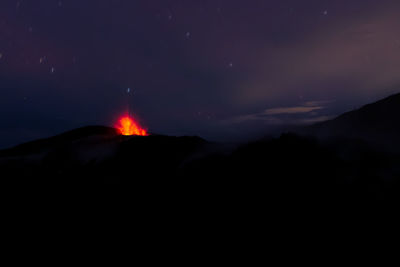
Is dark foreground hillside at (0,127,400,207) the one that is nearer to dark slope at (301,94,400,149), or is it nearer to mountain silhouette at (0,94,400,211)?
mountain silhouette at (0,94,400,211)

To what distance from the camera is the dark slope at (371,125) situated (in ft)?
18.6

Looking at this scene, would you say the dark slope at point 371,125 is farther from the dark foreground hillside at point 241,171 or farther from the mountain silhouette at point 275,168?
the dark foreground hillside at point 241,171

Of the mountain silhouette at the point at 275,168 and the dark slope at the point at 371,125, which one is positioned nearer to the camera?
the mountain silhouette at the point at 275,168

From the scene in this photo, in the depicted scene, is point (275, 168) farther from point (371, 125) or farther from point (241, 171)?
point (371, 125)

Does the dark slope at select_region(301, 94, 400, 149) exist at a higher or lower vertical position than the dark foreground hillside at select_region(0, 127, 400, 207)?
higher

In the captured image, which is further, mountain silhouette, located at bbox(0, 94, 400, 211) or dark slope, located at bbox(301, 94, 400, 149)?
dark slope, located at bbox(301, 94, 400, 149)

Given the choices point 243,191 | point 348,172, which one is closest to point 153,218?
point 243,191

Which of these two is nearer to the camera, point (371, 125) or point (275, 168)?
point (275, 168)

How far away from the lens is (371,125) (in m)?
6.12

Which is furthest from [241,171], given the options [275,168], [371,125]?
[371,125]

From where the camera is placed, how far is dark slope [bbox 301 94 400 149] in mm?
5664

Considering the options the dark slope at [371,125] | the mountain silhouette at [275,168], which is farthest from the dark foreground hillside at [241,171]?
the dark slope at [371,125]

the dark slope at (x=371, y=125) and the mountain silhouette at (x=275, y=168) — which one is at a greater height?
the dark slope at (x=371, y=125)

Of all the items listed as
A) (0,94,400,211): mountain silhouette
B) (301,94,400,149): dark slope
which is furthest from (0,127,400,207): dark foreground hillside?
(301,94,400,149): dark slope
